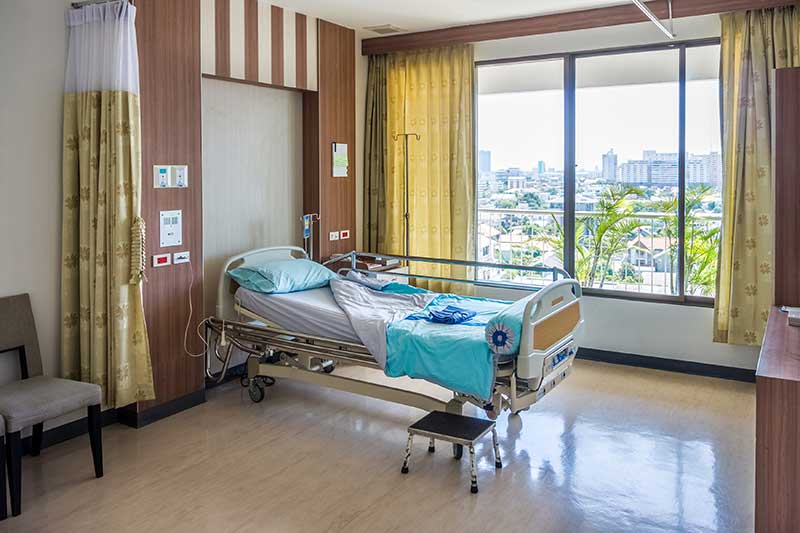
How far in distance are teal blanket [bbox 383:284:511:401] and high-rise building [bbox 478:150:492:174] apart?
2370 mm

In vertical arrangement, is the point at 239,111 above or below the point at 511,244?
above

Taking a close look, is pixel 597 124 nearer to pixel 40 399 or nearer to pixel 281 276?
pixel 281 276

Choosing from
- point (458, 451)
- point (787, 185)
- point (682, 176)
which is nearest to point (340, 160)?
point (682, 176)

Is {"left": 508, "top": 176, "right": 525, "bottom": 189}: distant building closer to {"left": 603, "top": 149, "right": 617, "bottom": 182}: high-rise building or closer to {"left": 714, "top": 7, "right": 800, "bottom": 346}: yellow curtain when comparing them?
{"left": 603, "top": 149, "right": 617, "bottom": 182}: high-rise building

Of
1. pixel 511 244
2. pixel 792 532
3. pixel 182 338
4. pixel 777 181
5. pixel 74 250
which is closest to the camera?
pixel 792 532

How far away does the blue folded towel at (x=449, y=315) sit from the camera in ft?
13.2

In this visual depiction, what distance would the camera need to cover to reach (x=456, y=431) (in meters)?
3.58

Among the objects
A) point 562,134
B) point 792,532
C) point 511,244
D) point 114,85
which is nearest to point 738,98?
point 562,134

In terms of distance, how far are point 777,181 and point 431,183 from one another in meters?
3.22

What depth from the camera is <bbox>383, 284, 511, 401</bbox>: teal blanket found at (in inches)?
141

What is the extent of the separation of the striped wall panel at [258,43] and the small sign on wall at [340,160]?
55cm

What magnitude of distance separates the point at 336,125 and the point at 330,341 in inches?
92.1

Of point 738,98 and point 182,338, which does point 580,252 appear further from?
point 182,338

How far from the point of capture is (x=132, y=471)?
363cm
